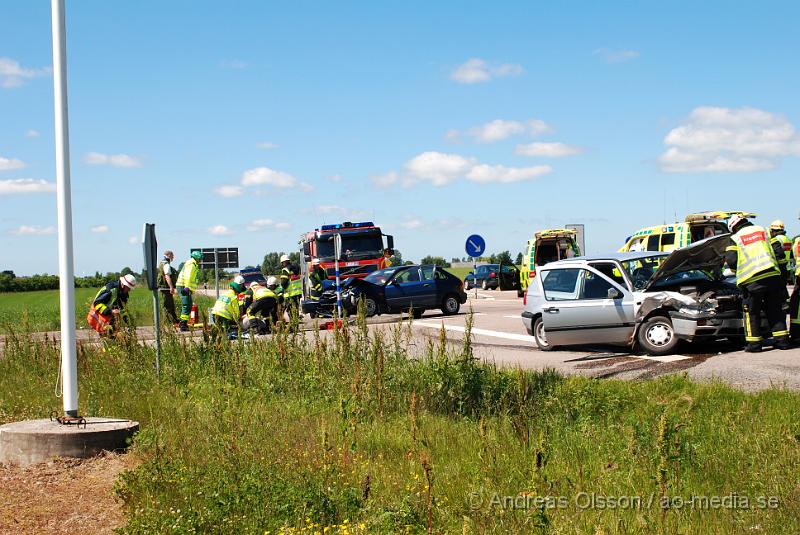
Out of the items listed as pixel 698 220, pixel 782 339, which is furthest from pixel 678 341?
pixel 698 220

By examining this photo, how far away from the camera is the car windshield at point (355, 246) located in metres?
27.9

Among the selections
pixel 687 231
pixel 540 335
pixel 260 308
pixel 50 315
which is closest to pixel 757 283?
pixel 540 335

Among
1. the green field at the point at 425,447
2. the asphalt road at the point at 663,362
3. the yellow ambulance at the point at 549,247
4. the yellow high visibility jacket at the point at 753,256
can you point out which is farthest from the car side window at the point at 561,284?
the yellow ambulance at the point at 549,247

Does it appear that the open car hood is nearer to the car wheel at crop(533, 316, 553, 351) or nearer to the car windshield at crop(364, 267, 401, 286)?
the car wheel at crop(533, 316, 553, 351)

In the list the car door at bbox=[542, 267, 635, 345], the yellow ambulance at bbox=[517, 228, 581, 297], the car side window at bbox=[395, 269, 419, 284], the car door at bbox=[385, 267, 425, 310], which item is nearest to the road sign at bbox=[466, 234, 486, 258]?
the yellow ambulance at bbox=[517, 228, 581, 297]

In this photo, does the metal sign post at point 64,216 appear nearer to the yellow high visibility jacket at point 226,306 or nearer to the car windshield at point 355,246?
the yellow high visibility jacket at point 226,306

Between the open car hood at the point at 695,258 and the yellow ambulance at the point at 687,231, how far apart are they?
420 inches

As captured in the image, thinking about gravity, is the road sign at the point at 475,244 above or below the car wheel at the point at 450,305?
above

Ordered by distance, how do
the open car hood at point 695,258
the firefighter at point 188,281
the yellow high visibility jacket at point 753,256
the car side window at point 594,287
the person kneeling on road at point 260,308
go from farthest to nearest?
the firefighter at point 188,281 → the person kneeling on road at point 260,308 → the car side window at point 594,287 → the open car hood at point 695,258 → the yellow high visibility jacket at point 753,256

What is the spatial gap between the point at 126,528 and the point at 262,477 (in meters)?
0.99

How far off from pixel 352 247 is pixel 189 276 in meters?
7.24

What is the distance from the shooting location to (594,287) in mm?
13734

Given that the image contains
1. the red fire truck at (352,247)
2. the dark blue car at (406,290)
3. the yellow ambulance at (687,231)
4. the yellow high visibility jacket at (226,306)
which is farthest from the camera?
the red fire truck at (352,247)

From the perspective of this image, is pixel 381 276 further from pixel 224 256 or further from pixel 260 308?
pixel 224 256
